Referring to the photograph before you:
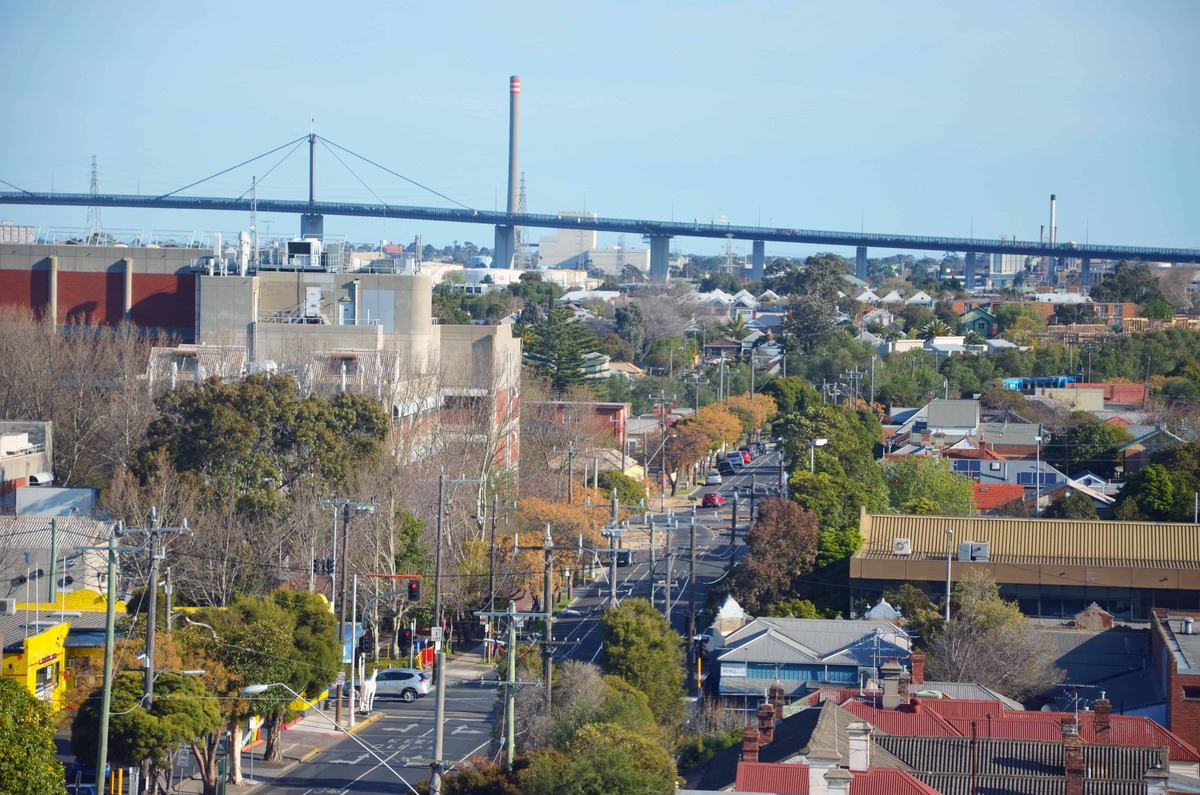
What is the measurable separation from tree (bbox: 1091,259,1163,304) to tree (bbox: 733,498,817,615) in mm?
96198

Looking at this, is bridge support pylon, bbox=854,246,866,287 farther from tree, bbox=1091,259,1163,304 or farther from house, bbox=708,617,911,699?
house, bbox=708,617,911,699

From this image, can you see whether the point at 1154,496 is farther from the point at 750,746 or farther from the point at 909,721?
the point at 750,746

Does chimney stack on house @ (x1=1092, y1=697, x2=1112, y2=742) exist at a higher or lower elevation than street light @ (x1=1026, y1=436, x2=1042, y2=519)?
higher

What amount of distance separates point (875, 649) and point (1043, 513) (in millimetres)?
20781

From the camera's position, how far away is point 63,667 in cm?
2938

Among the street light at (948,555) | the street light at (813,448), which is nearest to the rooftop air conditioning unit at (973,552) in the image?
the street light at (948,555)

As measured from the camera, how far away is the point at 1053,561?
134 feet

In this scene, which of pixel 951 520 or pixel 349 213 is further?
pixel 349 213

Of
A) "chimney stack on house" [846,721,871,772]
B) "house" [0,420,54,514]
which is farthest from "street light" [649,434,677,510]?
"chimney stack on house" [846,721,871,772]

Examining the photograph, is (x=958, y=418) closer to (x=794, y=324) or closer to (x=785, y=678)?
(x=794, y=324)

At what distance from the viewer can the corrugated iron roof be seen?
40875 mm

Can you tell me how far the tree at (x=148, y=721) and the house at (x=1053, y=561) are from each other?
19.8 metres

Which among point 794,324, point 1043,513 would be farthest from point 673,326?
point 1043,513

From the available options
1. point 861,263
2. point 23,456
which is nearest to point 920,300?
point 861,263
